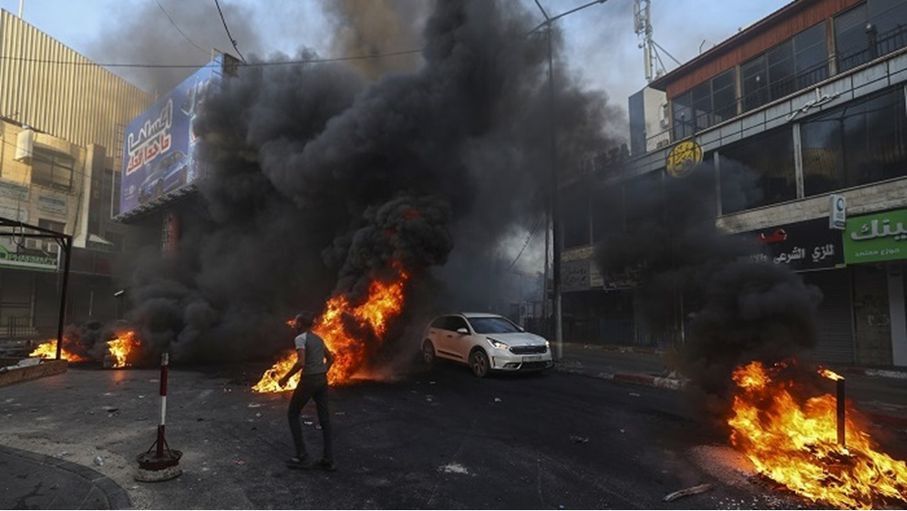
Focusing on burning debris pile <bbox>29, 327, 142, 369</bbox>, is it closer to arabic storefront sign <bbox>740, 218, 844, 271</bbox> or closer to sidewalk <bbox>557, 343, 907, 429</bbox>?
sidewalk <bbox>557, 343, 907, 429</bbox>

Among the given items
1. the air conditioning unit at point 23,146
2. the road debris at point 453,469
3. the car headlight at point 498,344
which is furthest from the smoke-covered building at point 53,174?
the road debris at point 453,469

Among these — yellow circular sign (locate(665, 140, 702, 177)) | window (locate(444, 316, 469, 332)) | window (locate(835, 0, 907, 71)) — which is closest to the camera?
window (locate(444, 316, 469, 332))

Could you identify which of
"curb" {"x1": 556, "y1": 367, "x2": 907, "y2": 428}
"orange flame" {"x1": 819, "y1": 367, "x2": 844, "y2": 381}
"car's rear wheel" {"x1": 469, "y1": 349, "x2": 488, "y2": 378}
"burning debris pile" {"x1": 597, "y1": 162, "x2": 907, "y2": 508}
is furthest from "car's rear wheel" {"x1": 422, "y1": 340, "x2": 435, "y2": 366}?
"orange flame" {"x1": 819, "y1": 367, "x2": 844, "y2": 381}

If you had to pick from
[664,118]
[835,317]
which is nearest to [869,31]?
[835,317]

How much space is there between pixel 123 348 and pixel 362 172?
7929 millimetres

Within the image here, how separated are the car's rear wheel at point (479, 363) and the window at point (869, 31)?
537 inches

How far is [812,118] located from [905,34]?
2852 millimetres

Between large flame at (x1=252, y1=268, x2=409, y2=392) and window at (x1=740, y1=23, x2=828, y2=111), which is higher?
window at (x1=740, y1=23, x2=828, y2=111)

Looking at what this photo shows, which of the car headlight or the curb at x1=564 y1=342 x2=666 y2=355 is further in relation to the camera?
the curb at x1=564 y1=342 x2=666 y2=355

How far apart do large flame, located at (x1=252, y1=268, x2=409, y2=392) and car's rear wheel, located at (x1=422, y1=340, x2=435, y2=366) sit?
1.97m

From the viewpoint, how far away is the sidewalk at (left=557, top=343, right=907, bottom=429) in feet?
28.3

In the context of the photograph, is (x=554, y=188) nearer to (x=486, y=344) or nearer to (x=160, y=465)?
(x=486, y=344)

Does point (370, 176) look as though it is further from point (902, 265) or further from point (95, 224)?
point (95, 224)

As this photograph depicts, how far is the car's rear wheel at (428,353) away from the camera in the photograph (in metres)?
13.5
